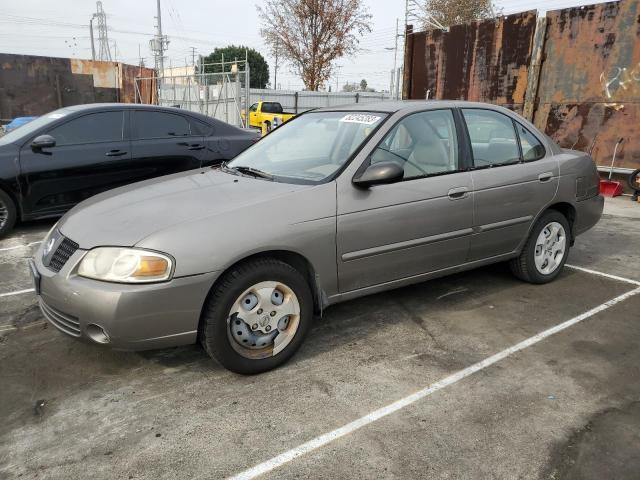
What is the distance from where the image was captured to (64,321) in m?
2.86

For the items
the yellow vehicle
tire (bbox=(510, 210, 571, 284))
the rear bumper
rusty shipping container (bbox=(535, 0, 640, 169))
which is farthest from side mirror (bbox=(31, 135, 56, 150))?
the yellow vehicle

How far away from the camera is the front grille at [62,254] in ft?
9.50

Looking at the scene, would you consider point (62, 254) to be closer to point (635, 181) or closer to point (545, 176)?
point (545, 176)

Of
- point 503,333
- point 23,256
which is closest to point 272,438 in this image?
point 503,333

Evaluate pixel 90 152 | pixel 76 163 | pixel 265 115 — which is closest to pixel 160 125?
pixel 90 152

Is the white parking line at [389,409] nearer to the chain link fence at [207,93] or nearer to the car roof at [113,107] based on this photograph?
the car roof at [113,107]

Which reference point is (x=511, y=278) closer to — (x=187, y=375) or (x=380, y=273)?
(x=380, y=273)

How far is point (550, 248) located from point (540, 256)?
0.46ft

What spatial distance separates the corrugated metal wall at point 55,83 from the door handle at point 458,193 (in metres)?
23.0

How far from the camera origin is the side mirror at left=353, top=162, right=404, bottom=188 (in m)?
→ 3.23

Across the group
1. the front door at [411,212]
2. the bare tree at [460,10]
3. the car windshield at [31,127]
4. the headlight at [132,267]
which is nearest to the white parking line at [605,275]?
the front door at [411,212]

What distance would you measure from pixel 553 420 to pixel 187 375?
6.77 feet

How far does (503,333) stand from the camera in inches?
145

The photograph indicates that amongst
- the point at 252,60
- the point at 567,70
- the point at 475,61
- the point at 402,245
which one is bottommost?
the point at 402,245
